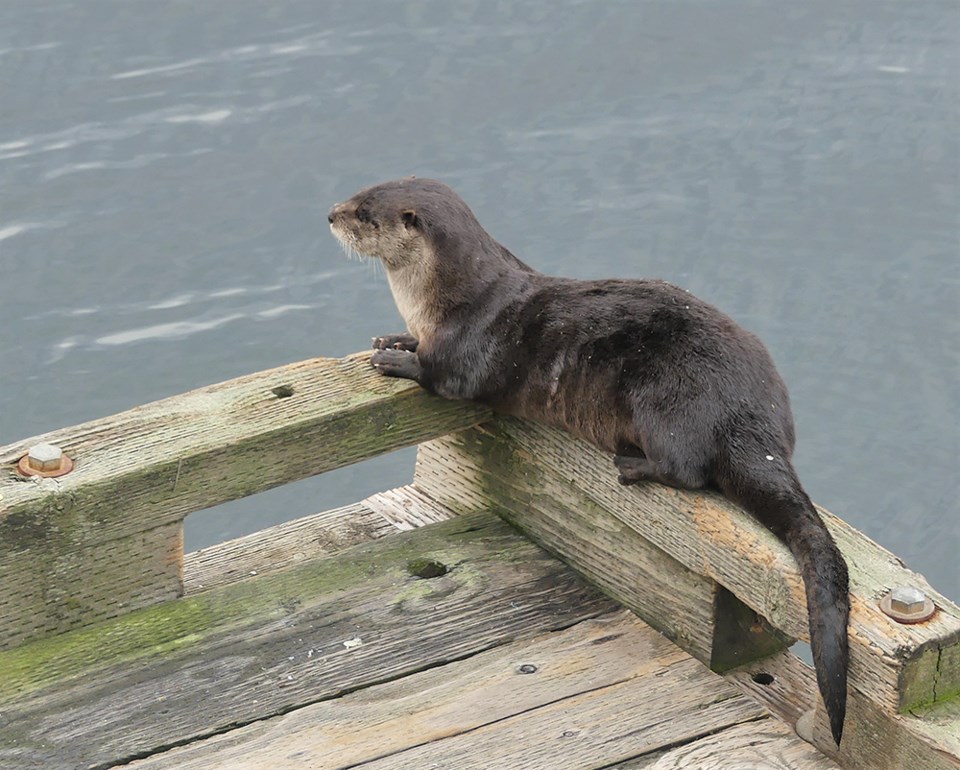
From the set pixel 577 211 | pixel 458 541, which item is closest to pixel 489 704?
pixel 458 541

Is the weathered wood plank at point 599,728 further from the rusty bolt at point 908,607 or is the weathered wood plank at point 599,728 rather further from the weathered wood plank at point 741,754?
the rusty bolt at point 908,607

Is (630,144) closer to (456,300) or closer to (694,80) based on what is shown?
(694,80)

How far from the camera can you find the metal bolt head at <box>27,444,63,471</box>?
3371 millimetres

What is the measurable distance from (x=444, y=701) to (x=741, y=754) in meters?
0.63

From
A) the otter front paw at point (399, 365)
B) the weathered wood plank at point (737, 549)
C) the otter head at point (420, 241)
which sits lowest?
the weathered wood plank at point (737, 549)

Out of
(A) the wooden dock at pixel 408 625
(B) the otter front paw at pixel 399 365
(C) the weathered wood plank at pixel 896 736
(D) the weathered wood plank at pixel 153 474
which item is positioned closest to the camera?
(C) the weathered wood plank at pixel 896 736

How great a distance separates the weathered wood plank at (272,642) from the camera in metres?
3.28

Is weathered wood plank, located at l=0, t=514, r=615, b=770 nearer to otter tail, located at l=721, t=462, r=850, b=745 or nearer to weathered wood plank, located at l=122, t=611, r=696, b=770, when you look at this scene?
weathered wood plank, located at l=122, t=611, r=696, b=770

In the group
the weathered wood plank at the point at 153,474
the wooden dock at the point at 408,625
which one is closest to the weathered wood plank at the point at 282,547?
the wooden dock at the point at 408,625

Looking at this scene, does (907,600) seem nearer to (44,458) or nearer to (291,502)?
(44,458)

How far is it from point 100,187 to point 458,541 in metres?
5.15

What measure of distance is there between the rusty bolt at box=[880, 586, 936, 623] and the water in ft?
11.4

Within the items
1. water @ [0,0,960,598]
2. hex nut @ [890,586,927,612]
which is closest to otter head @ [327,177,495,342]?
hex nut @ [890,586,927,612]

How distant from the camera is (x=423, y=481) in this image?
14.4 ft
